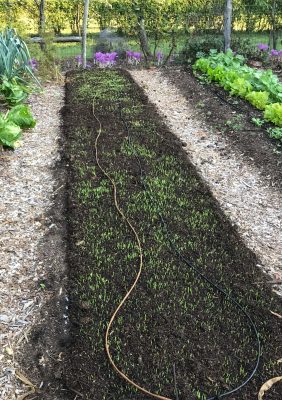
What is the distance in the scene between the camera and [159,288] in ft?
9.77

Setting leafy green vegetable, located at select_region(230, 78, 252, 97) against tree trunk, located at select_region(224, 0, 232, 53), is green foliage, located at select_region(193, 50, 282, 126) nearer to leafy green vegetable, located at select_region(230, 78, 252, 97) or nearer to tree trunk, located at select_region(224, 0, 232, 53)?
leafy green vegetable, located at select_region(230, 78, 252, 97)

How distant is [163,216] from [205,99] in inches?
144

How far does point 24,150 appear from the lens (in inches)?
207

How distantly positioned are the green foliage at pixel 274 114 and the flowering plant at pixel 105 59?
14.7 ft

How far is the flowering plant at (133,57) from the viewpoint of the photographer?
942 centimetres

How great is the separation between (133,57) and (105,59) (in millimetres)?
659

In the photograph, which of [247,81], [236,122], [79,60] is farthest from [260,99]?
[79,60]

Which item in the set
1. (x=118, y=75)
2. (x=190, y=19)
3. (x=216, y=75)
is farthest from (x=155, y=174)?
(x=190, y=19)

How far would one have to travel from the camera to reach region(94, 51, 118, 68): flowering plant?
9.19 metres

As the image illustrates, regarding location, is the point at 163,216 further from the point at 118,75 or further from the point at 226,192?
the point at 118,75

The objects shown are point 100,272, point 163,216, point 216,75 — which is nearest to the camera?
point 100,272

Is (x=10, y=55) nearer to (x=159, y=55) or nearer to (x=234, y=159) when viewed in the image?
(x=234, y=159)

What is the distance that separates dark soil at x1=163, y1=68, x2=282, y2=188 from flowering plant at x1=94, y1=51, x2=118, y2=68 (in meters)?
1.69

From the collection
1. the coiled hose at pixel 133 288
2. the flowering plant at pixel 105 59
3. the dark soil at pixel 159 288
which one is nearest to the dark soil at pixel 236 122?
the dark soil at pixel 159 288
